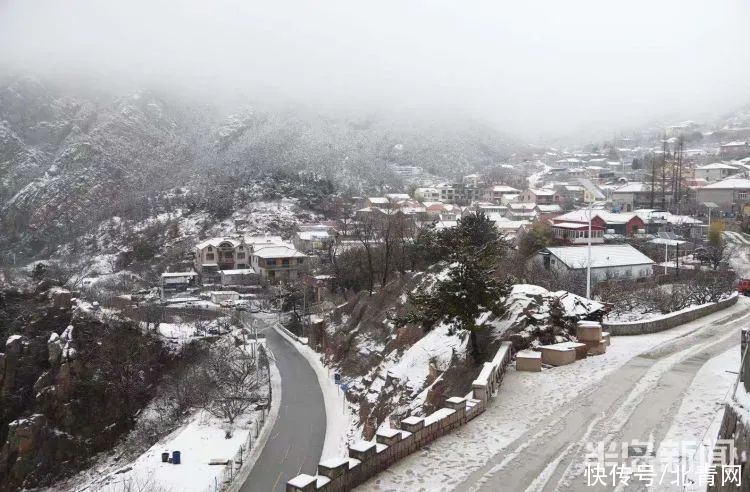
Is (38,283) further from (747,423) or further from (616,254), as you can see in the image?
(747,423)

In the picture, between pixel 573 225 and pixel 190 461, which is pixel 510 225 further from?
pixel 190 461

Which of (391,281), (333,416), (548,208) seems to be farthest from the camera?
(548,208)

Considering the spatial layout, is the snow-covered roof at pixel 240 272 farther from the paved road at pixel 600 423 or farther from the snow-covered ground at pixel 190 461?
the paved road at pixel 600 423

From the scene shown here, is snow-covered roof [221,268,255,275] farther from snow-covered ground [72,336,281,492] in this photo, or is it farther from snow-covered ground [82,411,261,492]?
snow-covered ground [82,411,261,492]

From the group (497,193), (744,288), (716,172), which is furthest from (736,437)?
(716,172)

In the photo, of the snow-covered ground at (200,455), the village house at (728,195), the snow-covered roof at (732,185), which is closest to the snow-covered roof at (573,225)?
the village house at (728,195)

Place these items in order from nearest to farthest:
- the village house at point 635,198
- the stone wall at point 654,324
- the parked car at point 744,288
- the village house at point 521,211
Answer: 1. the stone wall at point 654,324
2. the parked car at point 744,288
3. the village house at point 635,198
4. the village house at point 521,211

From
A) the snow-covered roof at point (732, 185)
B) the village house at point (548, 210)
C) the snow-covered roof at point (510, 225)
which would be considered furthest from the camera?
the village house at point (548, 210)

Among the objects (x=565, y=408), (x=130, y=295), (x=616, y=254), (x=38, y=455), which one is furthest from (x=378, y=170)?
(x=565, y=408)
